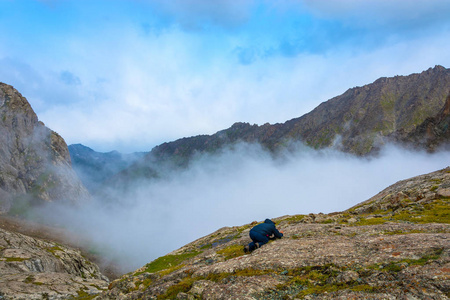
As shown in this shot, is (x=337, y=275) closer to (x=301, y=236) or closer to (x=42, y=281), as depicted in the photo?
(x=301, y=236)

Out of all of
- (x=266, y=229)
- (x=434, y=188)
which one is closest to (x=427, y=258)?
(x=266, y=229)

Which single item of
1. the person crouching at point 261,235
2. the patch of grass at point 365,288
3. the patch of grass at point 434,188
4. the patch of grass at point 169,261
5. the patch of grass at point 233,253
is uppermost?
the person crouching at point 261,235

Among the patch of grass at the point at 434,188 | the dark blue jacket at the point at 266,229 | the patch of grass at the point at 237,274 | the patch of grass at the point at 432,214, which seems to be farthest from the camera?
the patch of grass at the point at 434,188

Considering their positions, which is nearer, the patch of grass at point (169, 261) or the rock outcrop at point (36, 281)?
the rock outcrop at point (36, 281)

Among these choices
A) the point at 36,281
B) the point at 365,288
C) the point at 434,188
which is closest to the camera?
the point at 365,288

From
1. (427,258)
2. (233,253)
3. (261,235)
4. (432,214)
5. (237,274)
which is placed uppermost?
(261,235)

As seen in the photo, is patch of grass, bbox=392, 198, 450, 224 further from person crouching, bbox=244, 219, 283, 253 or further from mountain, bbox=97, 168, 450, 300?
person crouching, bbox=244, 219, 283, 253

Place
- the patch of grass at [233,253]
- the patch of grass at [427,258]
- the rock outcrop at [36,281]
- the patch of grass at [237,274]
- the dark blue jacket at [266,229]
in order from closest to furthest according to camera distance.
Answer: the patch of grass at [427,258], the patch of grass at [237,274], the dark blue jacket at [266,229], the patch of grass at [233,253], the rock outcrop at [36,281]

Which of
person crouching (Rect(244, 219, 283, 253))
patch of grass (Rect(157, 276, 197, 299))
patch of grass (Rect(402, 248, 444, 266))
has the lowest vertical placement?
patch of grass (Rect(402, 248, 444, 266))

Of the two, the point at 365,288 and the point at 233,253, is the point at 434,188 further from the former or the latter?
the point at 365,288

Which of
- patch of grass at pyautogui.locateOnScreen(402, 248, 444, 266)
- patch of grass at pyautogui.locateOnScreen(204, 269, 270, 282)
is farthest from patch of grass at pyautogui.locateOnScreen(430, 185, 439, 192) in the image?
patch of grass at pyautogui.locateOnScreen(204, 269, 270, 282)

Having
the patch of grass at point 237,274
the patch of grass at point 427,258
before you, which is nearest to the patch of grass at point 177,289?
the patch of grass at point 237,274

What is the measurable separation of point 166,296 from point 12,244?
132 metres

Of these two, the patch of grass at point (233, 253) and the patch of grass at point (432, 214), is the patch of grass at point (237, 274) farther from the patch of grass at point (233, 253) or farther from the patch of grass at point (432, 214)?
the patch of grass at point (432, 214)
